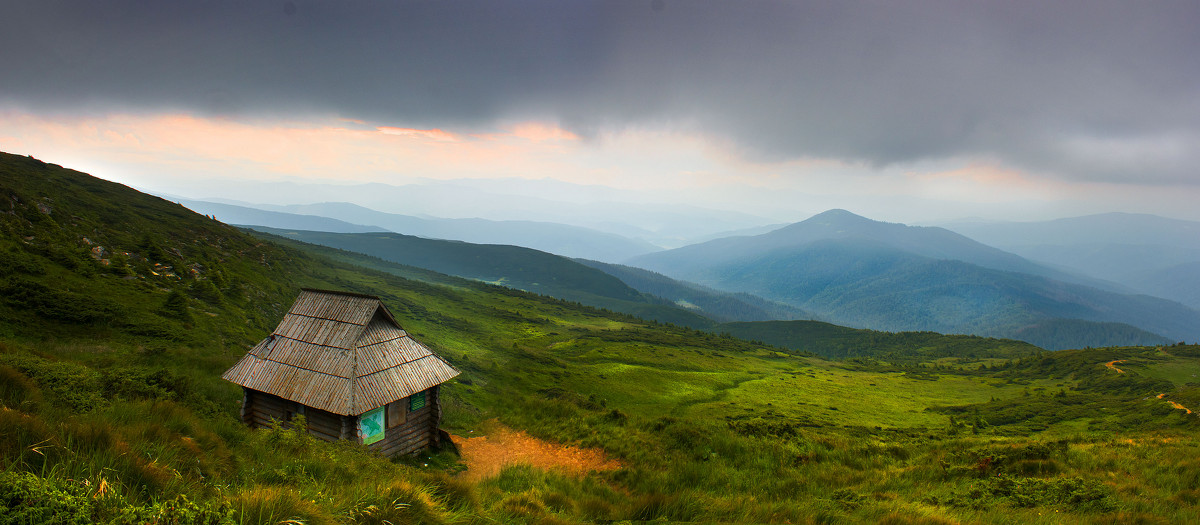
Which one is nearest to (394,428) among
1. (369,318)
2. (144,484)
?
(369,318)

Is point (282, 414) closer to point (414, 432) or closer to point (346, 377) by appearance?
point (346, 377)

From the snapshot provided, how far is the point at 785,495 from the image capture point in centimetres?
1290

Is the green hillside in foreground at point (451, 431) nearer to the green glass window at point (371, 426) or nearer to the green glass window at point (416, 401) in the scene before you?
the green glass window at point (371, 426)

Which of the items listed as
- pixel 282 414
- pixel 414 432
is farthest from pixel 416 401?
pixel 282 414

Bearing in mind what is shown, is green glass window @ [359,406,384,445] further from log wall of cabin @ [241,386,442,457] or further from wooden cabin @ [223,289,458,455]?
log wall of cabin @ [241,386,442,457]

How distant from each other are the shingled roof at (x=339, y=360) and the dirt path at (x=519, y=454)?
4100 mm

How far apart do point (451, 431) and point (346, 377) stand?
7846 mm

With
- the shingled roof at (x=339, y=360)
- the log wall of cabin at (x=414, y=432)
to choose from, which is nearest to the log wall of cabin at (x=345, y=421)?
the log wall of cabin at (x=414, y=432)

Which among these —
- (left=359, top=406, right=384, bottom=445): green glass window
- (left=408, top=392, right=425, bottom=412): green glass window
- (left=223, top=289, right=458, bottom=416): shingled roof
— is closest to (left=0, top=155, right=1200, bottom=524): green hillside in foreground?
(left=359, top=406, right=384, bottom=445): green glass window

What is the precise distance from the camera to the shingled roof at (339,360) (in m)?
16.2

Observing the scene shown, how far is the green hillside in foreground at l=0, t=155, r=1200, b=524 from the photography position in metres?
5.41

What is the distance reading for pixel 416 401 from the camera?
60.3 feet

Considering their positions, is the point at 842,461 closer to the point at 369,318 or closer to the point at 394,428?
the point at 394,428

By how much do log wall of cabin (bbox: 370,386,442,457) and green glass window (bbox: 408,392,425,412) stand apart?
0.15 meters
